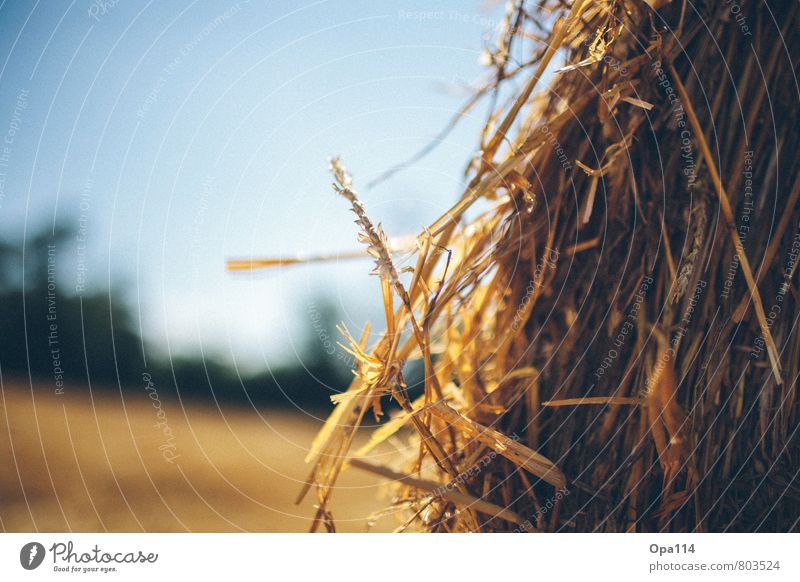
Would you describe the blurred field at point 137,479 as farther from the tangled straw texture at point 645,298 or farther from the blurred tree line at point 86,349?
the tangled straw texture at point 645,298

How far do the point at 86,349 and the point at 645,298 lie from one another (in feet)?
4.52

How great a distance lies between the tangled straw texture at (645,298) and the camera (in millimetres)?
762

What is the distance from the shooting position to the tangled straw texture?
762 mm

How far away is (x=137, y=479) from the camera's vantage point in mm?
1432

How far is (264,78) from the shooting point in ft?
2.92

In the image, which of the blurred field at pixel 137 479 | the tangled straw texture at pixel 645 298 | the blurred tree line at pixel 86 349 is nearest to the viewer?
the tangled straw texture at pixel 645 298

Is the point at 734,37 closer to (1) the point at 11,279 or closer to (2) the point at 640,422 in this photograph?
(2) the point at 640,422

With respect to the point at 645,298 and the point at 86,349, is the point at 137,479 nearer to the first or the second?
the point at 86,349

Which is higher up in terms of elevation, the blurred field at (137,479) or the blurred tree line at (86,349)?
the blurred tree line at (86,349)

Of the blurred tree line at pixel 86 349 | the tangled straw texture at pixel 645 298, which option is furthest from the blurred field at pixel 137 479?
the tangled straw texture at pixel 645 298

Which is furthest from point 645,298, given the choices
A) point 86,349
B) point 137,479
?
point 86,349

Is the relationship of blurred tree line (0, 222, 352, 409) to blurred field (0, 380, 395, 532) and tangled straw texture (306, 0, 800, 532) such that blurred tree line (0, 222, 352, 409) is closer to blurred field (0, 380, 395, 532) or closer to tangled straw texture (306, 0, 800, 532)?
blurred field (0, 380, 395, 532)

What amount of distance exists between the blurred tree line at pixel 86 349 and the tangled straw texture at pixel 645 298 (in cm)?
24
